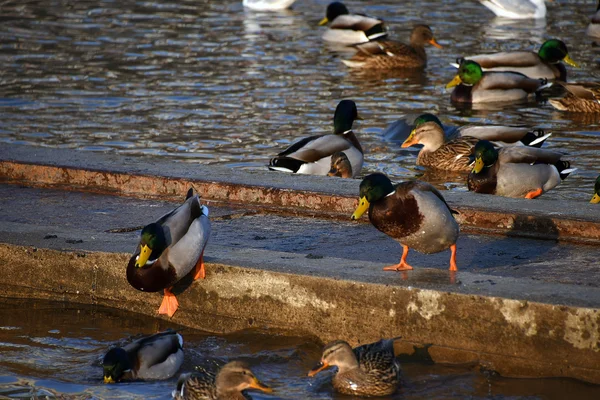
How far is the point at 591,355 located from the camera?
18.5ft

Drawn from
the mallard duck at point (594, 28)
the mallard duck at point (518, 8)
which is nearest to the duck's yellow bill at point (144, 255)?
the mallard duck at point (594, 28)

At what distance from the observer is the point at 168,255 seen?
20.8 ft

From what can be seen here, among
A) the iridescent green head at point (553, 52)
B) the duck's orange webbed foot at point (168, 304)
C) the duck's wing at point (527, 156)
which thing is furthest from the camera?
the iridescent green head at point (553, 52)

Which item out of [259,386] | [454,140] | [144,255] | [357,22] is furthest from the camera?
[357,22]

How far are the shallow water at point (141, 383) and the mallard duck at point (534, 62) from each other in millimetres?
10997

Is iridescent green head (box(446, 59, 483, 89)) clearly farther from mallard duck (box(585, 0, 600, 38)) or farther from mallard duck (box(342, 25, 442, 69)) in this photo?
mallard duck (box(585, 0, 600, 38))

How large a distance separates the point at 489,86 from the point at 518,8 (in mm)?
7733

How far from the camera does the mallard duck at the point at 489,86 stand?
50.8ft

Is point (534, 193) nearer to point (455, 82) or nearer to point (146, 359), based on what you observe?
point (146, 359)

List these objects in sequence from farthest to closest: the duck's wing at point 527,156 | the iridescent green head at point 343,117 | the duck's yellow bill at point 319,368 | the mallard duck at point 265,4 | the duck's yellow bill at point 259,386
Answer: the mallard duck at point 265,4 < the iridescent green head at point 343,117 < the duck's wing at point 527,156 < the duck's yellow bill at point 319,368 < the duck's yellow bill at point 259,386

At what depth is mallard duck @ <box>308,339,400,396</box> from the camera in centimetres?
557

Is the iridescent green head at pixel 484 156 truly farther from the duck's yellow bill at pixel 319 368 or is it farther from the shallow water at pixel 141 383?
the duck's yellow bill at pixel 319 368

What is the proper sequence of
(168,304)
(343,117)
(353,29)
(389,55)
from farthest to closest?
(353,29) < (389,55) < (343,117) < (168,304)

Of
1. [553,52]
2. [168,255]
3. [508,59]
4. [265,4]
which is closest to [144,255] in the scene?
[168,255]
